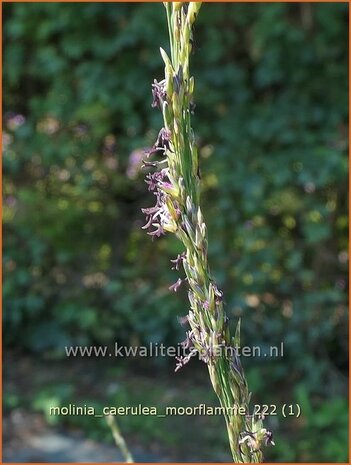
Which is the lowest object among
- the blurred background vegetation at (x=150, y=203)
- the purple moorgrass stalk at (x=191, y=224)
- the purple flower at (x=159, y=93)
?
the purple moorgrass stalk at (x=191, y=224)

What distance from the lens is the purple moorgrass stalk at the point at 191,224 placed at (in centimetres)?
84

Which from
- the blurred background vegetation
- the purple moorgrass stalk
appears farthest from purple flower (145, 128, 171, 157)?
the blurred background vegetation

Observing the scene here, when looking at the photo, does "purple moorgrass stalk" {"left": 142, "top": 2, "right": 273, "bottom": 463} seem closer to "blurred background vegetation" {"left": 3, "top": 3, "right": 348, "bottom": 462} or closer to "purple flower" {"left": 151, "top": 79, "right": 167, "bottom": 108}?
"purple flower" {"left": 151, "top": 79, "right": 167, "bottom": 108}

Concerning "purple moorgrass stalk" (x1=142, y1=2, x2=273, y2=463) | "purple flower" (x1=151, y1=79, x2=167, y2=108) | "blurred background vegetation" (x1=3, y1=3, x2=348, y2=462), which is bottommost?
"purple moorgrass stalk" (x1=142, y1=2, x2=273, y2=463)

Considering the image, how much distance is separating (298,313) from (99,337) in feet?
4.11

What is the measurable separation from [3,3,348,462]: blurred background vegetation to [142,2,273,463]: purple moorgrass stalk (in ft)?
8.91

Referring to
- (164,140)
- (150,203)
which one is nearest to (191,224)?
(164,140)

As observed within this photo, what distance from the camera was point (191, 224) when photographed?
86 centimetres

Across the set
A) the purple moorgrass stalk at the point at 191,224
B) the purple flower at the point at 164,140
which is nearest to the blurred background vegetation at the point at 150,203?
the purple moorgrass stalk at the point at 191,224

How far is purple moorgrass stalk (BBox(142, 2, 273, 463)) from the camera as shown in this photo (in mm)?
839

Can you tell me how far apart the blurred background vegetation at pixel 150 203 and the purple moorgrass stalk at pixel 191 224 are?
2716 millimetres

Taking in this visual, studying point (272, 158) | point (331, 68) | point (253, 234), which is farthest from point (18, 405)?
point (331, 68)

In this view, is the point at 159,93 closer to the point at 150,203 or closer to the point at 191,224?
the point at 191,224

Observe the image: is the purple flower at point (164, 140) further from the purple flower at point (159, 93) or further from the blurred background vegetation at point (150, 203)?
the blurred background vegetation at point (150, 203)
